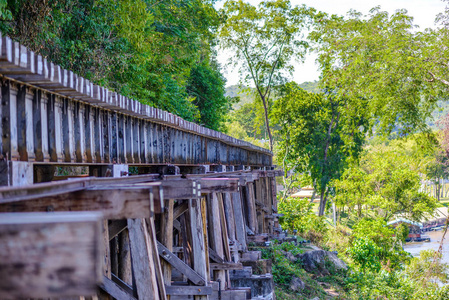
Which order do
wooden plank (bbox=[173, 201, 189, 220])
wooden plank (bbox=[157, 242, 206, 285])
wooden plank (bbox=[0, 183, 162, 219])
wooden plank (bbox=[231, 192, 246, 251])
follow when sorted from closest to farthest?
wooden plank (bbox=[0, 183, 162, 219])
wooden plank (bbox=[157, 242, 206, 285])
wooden plank (bbox=[173, 201, 189, 220])
wooden plank (bbox=[231, 192, 246, 251])

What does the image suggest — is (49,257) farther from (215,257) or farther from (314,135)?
(314,135)

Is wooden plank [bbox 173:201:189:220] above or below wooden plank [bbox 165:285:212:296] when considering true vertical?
above

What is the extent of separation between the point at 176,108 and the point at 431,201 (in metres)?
22.2

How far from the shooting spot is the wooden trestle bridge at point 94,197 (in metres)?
1.24

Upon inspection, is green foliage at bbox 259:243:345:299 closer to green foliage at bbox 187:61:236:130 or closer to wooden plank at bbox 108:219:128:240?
wooden plank at bbox 108:219:128:240

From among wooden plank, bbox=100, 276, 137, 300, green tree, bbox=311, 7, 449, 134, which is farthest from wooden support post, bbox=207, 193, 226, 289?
green tree, bbox=311, 7, 449, 134

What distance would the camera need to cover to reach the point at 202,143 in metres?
9.97

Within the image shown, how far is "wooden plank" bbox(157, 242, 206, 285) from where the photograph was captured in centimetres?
593

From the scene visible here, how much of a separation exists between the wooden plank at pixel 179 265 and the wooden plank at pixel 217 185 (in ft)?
3.16

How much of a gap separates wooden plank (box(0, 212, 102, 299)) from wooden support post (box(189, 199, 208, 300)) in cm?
503

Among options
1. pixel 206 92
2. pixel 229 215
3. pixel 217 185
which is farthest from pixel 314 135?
pixel 217 185

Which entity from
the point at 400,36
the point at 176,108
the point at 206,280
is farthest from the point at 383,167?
the point at 206,280

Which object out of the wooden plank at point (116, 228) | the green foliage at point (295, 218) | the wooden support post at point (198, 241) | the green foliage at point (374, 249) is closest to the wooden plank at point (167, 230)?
the wooden support post at point (198, 241)

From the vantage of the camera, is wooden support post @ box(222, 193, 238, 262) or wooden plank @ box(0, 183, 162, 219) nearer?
wooden plank @ box(0, 183, 162, 219)
